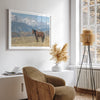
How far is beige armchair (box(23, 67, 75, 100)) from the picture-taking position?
3.99 metres

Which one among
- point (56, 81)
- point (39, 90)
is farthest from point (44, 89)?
point (56, 81)

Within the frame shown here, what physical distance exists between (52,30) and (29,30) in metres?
0.75

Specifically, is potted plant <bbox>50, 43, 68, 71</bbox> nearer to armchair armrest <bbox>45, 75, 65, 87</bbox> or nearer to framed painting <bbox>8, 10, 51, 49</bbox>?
framed painting <bbox>8, 10, 51, 49</bbox>

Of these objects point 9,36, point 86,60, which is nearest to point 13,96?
point 9,36

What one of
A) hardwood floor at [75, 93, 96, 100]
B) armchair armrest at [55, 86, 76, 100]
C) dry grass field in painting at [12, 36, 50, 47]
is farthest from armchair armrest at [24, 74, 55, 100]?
hardwood floor at [75, 93, 96, 100]

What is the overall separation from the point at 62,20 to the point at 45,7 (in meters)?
0.66

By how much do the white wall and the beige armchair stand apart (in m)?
0.77

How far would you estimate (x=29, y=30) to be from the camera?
543 centimetres

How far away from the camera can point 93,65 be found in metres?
6.04

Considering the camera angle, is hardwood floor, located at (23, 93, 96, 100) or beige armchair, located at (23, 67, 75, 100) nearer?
beige armchair, located at (23, 67, 75, 100)

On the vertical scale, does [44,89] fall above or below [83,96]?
above

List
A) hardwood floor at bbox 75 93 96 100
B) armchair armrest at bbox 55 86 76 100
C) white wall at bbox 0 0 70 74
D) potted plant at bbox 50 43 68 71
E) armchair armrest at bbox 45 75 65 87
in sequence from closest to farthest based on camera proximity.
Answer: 1. armchair armrest at bbox 55 86 76 100
2. armchair armrest at bbox 45 75 65 87
3. white wall at bbox 0 0 70 74
4. hardwood floor at bbox 75 93 96 100
5. potted plant at bbox 50 43 68 71

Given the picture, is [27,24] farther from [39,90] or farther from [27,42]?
[39,90]

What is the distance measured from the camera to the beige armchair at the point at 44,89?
3994mm
